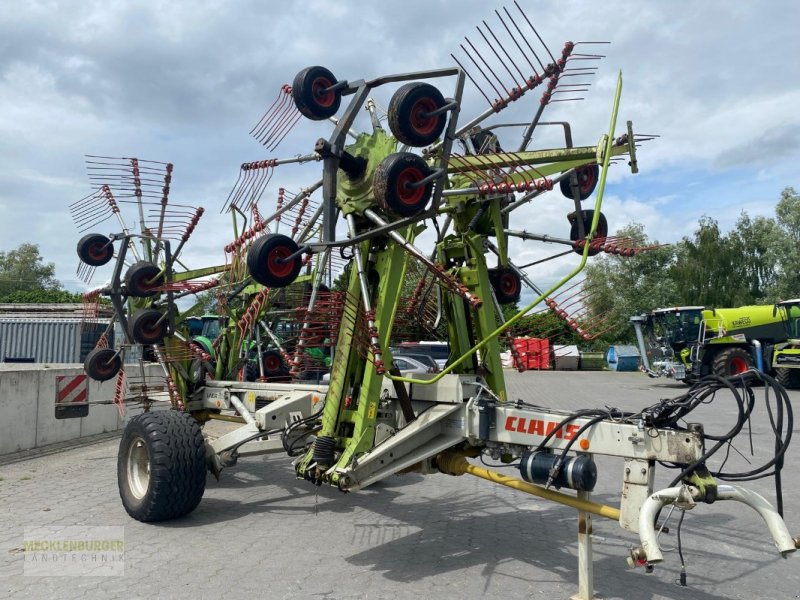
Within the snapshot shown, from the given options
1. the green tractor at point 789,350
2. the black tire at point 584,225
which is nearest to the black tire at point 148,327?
the black tire at point 584,225

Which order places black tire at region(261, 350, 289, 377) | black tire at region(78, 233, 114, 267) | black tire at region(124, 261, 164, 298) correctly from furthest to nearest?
black tire at region(261, 350, 289, 377)
black tire at region(78, 233, 114, 267)
black tire at region(124, 261, 164, 298)

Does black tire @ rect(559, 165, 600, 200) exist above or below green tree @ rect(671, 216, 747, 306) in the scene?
below

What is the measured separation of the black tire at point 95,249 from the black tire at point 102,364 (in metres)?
1.10

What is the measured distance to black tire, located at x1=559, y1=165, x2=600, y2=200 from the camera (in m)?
5.95

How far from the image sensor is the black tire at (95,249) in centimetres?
832

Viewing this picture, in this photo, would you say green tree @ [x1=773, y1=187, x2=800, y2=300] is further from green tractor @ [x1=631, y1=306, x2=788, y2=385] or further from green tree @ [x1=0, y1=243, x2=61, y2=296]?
green tree @ [x1=0, y1=243, x2=61, y2=296]

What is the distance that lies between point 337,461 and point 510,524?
6.77ft

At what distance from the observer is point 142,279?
7.93 meters

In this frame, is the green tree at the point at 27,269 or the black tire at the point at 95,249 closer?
the black tire at the point at 95,249

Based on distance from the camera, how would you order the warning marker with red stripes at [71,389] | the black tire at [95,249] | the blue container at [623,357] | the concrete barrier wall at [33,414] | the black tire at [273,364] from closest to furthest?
1. the black tire at [95,249]
2. the black tire at [273,364]
3. the concrete barrier wall at [33,414]
4. the warning marker with red stripes at [71,389]
5. the blue container at [623,357]

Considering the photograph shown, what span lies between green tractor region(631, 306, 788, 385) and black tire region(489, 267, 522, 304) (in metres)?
18.0

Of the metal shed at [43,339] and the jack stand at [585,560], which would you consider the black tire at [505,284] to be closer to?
the jack stand at [585,560]

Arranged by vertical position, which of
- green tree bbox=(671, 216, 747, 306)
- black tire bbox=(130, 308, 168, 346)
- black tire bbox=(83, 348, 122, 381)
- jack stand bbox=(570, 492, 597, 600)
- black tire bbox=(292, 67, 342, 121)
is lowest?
jack stand bbox=(570, 492, 597, 600)

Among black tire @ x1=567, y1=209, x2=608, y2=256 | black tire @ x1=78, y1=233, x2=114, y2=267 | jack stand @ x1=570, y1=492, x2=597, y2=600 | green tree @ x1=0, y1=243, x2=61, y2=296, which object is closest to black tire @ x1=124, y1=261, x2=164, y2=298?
black tire @ x1=78, y1=233, x2=114, y2=267
